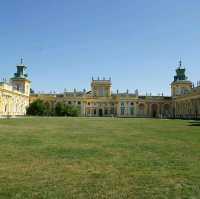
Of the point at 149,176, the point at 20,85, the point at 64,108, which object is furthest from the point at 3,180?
the point at 20,85

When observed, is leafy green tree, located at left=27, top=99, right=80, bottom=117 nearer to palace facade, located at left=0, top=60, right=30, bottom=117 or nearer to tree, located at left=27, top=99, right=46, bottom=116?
tree, located at left=27, top=99, right=46, bottom=116

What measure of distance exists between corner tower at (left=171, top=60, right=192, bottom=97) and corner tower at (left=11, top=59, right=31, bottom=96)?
143ft

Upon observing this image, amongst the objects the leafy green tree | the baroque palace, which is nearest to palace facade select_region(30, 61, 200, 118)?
the baroque palace

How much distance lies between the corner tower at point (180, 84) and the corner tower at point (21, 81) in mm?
43475

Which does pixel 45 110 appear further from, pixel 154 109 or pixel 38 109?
pixel 154 109

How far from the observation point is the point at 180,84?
3708 inches

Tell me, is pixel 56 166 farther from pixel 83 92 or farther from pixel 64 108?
pixel 83 92

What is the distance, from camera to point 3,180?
6.83 meters

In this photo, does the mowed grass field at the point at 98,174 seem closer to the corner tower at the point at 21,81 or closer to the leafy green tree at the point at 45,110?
the leafy green tree at the point at 45,110

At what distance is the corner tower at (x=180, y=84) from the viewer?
9375 cm

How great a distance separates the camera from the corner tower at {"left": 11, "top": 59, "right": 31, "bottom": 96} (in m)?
93.3

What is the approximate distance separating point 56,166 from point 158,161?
2.92 meters

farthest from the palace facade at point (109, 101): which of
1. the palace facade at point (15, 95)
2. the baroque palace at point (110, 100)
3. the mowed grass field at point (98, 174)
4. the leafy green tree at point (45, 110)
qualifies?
the mowed grass field at point (98, 174)

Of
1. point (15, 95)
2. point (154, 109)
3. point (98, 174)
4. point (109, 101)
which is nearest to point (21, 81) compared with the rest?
point (15, 95)
